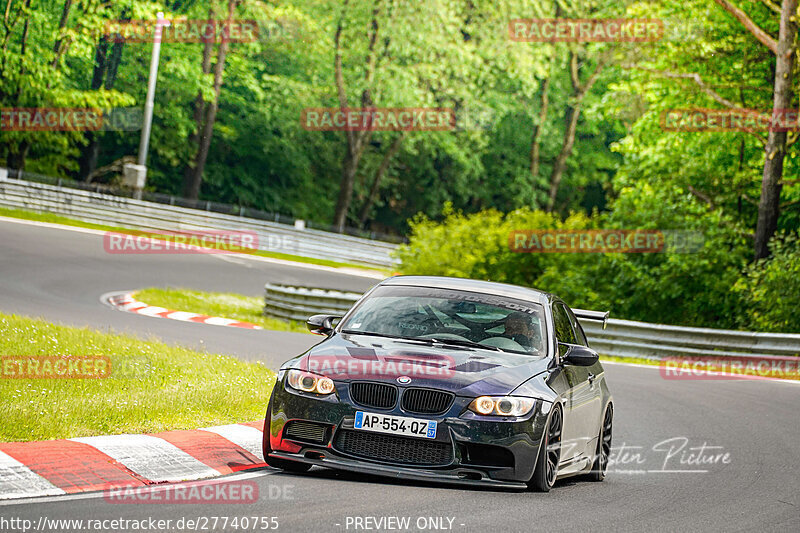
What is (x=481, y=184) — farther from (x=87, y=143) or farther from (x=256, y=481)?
(x=256, y=481)

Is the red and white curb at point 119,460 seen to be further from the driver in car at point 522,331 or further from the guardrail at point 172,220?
the guardrail at point 172,220

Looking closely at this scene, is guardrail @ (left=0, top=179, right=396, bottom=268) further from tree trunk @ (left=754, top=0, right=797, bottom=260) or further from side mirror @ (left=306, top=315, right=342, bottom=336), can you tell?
side mirror @ (left=306, top=315, right=342, bottom=336)

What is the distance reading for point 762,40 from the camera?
25.8m

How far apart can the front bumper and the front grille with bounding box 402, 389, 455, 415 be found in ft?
0.18

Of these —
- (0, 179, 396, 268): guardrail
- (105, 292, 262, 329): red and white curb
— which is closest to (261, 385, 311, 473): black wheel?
(105, 292, 262, 329): red and white curb

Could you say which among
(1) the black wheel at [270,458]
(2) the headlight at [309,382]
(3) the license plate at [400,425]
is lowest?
(1) the black wheel at [270,458]

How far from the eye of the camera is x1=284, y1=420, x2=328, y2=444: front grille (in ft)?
24.9

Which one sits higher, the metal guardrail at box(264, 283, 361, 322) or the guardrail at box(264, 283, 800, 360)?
the guardrail at box(264, 283, 800, 360)

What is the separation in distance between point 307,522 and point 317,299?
1654 centimetres

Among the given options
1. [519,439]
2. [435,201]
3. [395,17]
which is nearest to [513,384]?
[519,439]

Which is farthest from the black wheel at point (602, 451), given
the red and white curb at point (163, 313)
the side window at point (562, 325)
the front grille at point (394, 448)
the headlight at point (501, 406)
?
the red and white curb at point (163, 313)

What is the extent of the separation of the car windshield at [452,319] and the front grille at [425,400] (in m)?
0.89

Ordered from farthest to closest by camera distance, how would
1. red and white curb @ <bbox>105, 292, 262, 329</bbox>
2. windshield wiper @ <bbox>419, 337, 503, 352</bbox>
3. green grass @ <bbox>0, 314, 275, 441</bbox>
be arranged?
red and white curb @ <bbox>105, 292, 262, 329</bbox> < green grass @ <bbox>0, 314, 275, 441</bbox> < windshield wiper @ <bbox>419, 337, 503, 352</bbox>

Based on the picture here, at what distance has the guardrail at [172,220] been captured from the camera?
118ft
